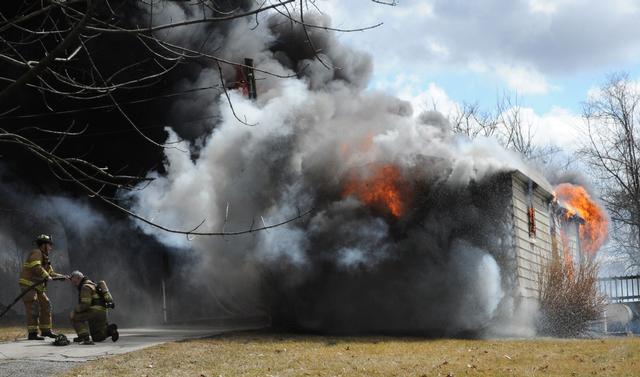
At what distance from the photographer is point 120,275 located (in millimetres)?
19938

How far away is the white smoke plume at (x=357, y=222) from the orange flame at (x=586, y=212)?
299 inches

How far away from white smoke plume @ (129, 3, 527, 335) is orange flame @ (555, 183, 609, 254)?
7600mm

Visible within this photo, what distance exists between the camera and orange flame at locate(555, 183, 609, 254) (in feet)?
72.8

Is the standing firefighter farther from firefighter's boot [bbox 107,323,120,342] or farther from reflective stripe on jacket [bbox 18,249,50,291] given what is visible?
reflective stripe on jacket [bbox 18,249,50,291]

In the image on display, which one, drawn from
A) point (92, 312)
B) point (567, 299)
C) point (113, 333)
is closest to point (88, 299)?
point (92, 312)

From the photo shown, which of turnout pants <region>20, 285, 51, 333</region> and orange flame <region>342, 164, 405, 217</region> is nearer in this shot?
turnout pants <region>20, 285, 51, 333</region>

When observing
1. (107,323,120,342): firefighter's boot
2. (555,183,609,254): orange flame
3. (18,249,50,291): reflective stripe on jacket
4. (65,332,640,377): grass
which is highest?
(555,183,609,254): orange flame

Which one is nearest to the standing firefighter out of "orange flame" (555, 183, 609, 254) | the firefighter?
the firefighter

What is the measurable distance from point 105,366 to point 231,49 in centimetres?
1121

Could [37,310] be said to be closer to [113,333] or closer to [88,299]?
[88,299]

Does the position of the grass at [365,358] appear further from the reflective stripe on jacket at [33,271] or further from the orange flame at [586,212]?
the orange flame at [586,212]

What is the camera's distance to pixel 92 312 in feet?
39.7

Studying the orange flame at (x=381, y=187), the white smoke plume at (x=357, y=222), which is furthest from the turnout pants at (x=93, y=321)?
the orange flame at (x=381, y=187)

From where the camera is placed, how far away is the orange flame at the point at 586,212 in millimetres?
22203
